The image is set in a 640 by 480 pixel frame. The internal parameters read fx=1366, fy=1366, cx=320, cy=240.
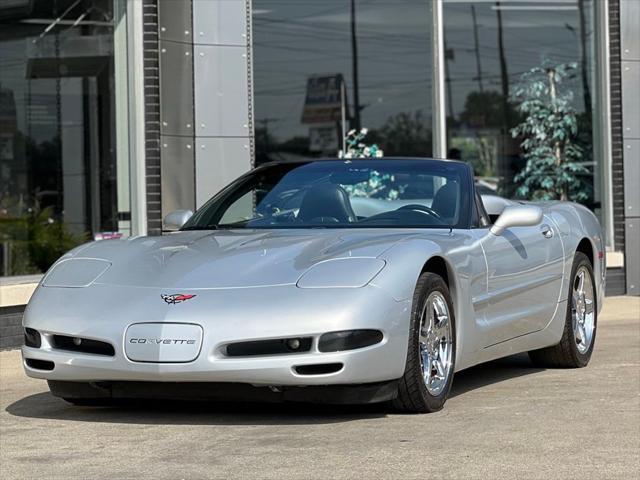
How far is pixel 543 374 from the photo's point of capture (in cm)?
784

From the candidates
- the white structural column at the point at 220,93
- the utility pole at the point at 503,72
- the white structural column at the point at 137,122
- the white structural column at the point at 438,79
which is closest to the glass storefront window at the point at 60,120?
the white structural column at the point at 137,122

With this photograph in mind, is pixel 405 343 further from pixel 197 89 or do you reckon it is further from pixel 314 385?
pixel 197 89

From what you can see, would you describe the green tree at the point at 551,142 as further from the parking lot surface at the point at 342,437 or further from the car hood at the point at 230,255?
the car hood at the point at 230,255

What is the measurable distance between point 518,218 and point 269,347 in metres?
1.81

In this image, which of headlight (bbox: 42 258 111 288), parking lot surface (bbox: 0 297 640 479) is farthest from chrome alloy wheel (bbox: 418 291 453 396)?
headlight (bbox: 42 258 111 288)

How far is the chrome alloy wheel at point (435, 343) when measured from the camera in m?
6.28

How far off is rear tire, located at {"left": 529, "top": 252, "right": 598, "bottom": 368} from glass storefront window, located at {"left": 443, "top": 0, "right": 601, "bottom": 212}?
5702 mm

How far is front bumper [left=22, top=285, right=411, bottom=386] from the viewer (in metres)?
5.79

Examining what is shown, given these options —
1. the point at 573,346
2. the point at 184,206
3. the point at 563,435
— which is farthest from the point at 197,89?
the point at 563,435

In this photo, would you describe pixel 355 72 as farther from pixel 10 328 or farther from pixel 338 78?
pixel 10 328

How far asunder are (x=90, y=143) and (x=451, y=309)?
5789mm

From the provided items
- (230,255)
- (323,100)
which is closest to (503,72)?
(323,100)

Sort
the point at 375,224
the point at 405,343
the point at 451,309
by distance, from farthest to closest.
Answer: the point at 375,224 < the point at 451,309 < the point at 405,343

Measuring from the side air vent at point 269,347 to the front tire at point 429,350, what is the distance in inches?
20.6
